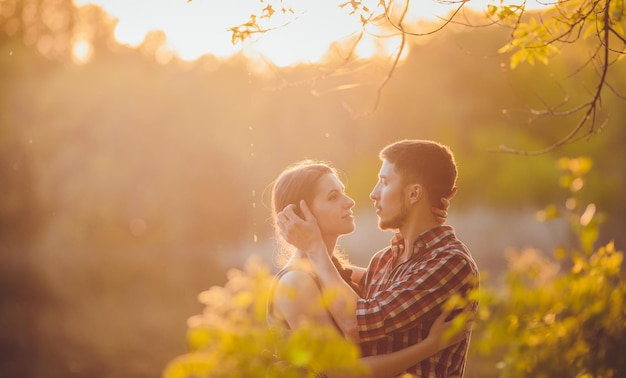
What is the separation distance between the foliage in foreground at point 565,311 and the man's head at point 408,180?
146cm

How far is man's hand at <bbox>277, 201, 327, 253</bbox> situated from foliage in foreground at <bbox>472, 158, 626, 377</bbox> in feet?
5.09

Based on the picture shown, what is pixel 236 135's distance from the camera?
91.3 feet

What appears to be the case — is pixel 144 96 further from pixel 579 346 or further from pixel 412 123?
pixel 579 346

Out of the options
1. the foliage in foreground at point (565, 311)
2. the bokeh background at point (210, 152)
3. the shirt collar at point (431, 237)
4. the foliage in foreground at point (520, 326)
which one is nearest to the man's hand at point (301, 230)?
the shirt collar at point (431, 237)

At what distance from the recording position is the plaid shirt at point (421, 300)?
3156 millimetres

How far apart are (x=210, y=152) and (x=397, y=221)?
25.0 metres

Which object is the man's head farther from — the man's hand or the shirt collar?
the man's hand

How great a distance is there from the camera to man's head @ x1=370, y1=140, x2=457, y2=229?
3.52m

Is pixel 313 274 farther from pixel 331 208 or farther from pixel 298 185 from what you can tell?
pixel 298 185

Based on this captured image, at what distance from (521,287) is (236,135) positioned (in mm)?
26240

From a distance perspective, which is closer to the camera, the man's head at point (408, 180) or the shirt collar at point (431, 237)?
the shirt collar at point (431, 237)

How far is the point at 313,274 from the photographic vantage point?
3.40m

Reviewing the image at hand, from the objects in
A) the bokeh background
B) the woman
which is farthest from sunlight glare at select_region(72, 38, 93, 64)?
the woman

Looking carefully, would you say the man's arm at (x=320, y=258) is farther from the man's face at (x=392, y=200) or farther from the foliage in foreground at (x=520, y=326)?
the foliage in foreground at (x=520, y=326)
